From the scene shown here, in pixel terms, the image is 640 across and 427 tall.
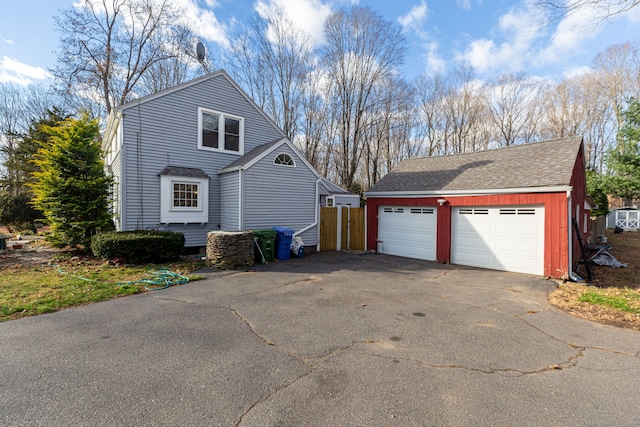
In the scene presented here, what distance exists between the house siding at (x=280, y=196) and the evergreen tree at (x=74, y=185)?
509cm

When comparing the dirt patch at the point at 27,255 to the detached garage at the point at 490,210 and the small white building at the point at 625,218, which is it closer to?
the detached garage at the point at 490,210

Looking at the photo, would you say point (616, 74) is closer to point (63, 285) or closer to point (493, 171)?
point (493, 171)

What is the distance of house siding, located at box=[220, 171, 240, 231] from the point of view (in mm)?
10727

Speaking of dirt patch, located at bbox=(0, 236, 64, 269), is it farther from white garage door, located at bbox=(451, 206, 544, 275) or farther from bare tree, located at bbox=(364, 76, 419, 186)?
bare tree, located at bbox=(364, 76, 419, 186)

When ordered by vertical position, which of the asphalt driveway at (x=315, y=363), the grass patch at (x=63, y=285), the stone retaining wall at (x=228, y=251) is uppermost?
the stone retaining wall at (x=228, y=251)

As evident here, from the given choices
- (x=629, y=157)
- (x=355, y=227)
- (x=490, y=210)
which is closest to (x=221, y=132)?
(x=355, y=227)

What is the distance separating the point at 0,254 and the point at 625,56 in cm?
4124

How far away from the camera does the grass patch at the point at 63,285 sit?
17.0ft

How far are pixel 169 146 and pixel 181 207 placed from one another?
2.26 meters

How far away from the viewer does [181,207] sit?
10.8 meters

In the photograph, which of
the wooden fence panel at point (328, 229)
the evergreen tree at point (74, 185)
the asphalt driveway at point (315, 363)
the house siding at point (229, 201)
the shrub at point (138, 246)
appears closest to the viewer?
the asphalt driveway at point (315, 363)

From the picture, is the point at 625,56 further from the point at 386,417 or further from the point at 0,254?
the point at 0,254

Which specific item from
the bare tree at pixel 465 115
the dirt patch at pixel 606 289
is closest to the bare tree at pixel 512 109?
the bare tree at pixel 465 115

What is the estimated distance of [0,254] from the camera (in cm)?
988
